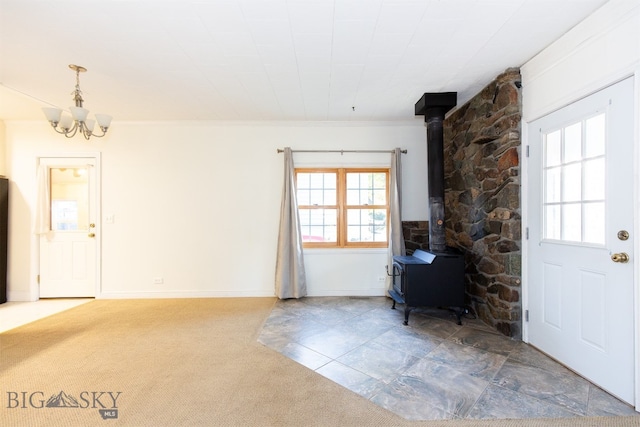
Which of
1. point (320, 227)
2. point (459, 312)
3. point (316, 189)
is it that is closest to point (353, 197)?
point (316, 189)

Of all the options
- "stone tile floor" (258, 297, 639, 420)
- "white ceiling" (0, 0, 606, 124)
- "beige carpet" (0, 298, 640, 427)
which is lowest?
"beige carpet" (0, 298, 640, 427)

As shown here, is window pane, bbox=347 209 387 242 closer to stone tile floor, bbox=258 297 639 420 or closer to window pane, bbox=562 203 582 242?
stone tile floor, bbox=258 297 639 420

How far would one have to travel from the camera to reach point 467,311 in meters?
3.10

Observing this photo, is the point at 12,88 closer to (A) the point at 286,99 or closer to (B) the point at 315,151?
(A) the point at 286,99

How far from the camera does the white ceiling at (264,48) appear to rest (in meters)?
1.76

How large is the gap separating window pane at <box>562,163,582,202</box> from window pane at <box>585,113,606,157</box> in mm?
130

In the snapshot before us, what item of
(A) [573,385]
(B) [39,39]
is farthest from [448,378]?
(B) [39,39]

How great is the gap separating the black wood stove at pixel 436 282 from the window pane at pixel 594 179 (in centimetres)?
121

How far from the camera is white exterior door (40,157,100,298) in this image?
383cm

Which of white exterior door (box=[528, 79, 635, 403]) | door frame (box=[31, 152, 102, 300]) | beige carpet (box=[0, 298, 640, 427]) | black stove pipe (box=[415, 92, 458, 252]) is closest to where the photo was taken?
beige carpet (box=[0, 298, 640, 427])

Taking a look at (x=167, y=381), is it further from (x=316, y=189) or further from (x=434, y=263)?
(x=316, y=189)

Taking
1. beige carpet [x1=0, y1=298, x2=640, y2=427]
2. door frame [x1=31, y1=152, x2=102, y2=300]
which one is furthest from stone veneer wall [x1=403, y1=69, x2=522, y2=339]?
door frame [x1=31, y1=152, x2=102, y2=300]

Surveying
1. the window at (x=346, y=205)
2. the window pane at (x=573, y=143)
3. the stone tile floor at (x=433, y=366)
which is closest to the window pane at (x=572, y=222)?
the window pane at (x=573, y=143)

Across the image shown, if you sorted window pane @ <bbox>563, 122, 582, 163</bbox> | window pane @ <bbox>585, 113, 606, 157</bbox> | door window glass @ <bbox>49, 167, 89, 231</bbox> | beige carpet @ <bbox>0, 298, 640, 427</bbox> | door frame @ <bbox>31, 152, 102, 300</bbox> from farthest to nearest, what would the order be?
door window glass @ <bbox>49, 167, 89, 231</bbox>
door frame @ <bbox>31, 152, 102, 300</bbox>
window pane @ <bbox>563, 122, 582, 163</bbox>
window pane @ <bbox>585, 113, 606, 157</bbox>
beige carpet @ <bbox>0, 298, 640, 427</bbox>
